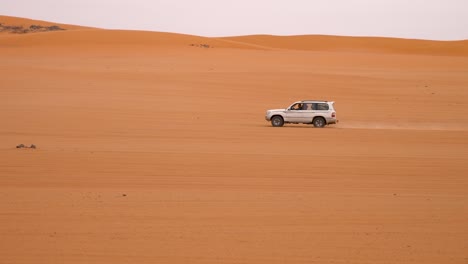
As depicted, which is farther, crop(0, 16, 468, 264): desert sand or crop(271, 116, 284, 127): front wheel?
crop(271, 116, 284, 127): front wheel

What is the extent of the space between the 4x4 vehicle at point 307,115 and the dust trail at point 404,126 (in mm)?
744

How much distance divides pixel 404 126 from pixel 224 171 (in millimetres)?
14375

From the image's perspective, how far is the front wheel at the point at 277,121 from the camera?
2778 cm

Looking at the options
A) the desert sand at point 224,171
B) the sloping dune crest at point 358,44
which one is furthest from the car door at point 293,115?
the sloping dune crest at point 358,44

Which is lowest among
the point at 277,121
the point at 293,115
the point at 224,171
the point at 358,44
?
the point at 224,171

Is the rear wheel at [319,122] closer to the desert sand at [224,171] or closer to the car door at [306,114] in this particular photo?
the car door at [306,114]

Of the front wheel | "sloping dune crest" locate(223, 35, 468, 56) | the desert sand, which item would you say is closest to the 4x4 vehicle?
the front wheel

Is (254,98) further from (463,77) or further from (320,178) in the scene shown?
(320,178)

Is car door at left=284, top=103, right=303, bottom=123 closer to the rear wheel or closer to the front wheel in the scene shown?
the front wheel

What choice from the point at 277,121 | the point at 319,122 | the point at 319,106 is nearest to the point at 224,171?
the point at 277,121

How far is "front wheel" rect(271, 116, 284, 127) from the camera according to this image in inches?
1094

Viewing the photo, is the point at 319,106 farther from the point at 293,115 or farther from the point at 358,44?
the point at 358,44

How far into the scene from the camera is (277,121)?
27828mm

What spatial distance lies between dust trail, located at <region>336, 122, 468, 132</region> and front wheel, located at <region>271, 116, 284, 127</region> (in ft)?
7.20
